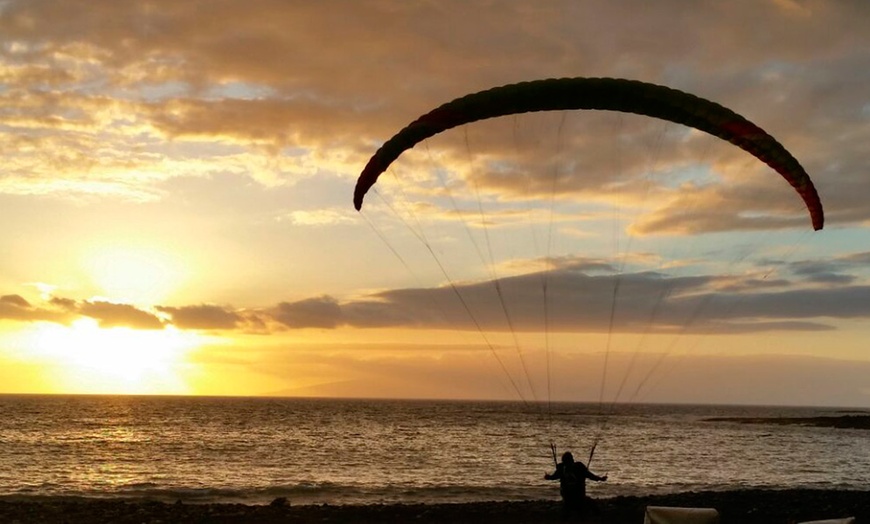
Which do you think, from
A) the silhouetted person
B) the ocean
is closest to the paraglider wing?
the silhouetted person

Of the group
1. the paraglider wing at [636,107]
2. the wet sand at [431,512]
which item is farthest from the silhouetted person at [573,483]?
the paraglider wing at [636,107]

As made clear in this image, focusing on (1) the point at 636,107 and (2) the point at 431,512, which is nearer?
(1) the point at 636,107

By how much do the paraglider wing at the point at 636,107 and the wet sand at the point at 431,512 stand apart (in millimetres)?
8095

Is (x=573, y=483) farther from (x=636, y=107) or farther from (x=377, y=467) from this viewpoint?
(x=377, y=467)

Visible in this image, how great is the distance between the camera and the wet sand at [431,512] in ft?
56.2

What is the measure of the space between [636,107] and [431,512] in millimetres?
10628

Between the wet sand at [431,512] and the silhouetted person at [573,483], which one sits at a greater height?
the silhouetted person at [573,483]

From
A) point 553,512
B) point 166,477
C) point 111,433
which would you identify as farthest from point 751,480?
point 111,433

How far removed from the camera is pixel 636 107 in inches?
527

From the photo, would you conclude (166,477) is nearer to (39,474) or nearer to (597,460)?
(39,474)

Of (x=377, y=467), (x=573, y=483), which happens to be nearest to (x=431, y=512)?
(x=573, y=483)

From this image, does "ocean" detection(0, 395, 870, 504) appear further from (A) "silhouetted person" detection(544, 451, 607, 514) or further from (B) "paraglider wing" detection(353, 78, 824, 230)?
(B) "paraglider wing" detection(353, 78, 824, 230)

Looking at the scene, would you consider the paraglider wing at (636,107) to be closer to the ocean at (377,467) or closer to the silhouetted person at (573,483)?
the silhouetted person at (573,483)

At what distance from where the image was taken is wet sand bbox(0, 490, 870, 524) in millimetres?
17141
